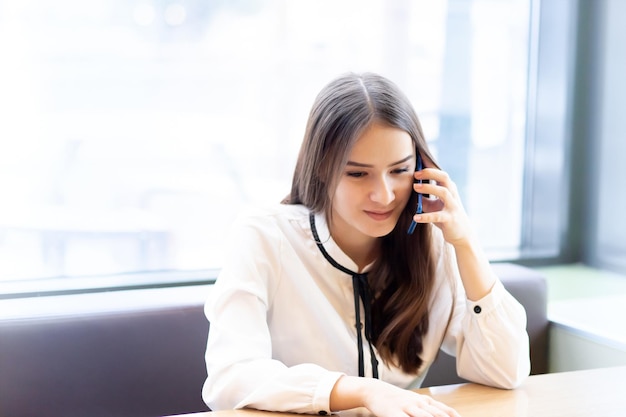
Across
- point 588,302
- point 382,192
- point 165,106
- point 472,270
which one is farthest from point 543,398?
point 165,106

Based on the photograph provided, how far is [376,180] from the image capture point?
146cm

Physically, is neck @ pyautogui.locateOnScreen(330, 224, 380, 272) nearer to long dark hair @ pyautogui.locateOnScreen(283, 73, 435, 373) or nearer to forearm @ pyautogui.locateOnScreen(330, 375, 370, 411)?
long dark hair @ pyautogui.locateOnScreen(283, 73, 435, 373)

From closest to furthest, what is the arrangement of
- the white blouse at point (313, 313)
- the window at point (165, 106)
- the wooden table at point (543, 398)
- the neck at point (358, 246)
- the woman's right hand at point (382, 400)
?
the woman's right hand at point (382, 400) < the wooden table at point (543, 398) < the white blouse at point (313, 313) < the neck at point (358, 246) < the window at point (165, 106)

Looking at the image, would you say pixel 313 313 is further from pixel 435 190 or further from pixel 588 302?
pixel 588 302

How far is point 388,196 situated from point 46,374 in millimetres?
905

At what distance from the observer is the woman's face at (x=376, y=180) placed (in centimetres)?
145

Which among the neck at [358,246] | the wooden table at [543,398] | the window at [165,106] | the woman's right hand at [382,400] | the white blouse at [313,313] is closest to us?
the woman's right hand at [382,400]

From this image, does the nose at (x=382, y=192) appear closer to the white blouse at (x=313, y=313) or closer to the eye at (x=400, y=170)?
the eye at (x=400, y=170)

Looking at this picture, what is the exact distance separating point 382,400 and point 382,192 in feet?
1.43

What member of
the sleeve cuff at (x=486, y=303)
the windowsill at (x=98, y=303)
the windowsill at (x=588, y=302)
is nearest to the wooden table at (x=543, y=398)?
the sleeve cuff at (x=486, y=303)

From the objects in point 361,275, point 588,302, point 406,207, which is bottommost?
point 588,302

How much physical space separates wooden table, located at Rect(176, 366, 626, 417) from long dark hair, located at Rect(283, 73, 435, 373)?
7.8 inches

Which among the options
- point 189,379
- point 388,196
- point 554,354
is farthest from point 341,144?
point 554,354

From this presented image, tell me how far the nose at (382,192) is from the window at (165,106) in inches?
35.0
